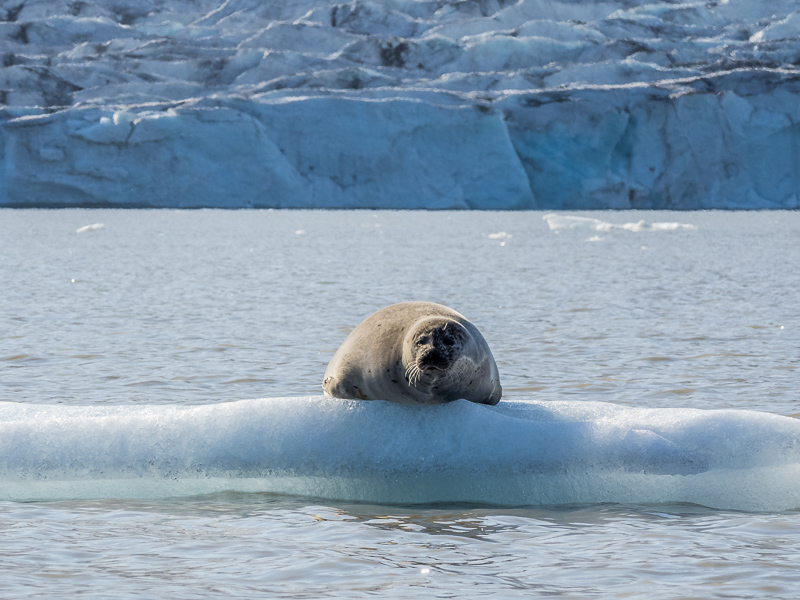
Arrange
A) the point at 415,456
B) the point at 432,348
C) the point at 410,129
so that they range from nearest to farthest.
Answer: the point at 432,348
the point at 415,456
the point at 410,129

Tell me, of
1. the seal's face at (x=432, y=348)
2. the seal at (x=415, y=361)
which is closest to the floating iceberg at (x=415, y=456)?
the seal at (x=415, y=361)

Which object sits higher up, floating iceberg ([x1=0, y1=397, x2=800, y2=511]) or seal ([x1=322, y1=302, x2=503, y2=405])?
seal ([x1=322, y1=302, x2=503, y2=405])

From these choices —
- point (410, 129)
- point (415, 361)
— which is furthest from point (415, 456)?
point (410, 129)

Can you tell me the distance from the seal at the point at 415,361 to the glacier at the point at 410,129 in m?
27.7

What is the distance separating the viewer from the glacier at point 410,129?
105ft

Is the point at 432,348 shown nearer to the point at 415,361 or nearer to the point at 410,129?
the point at 415,361

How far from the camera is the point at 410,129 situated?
107 feet

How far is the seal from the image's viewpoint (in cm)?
383

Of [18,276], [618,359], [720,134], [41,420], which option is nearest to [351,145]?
[720,134]

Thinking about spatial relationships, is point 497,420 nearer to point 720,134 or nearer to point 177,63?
point 720,134

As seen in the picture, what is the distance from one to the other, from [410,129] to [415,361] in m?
29.4

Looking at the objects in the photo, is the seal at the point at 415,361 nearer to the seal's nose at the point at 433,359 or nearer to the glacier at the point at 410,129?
the seal's nose at the point at 433,359

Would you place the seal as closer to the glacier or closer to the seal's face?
the seal's face

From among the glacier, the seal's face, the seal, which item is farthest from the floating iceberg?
the glacier
